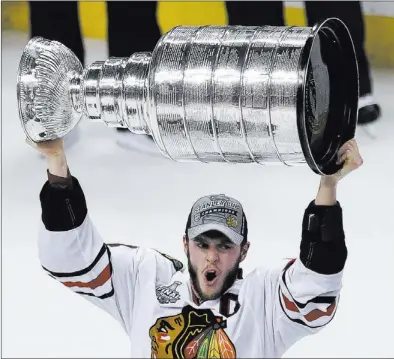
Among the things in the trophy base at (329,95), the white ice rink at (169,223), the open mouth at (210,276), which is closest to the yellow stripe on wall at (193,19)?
the white ice rink at (169,223)

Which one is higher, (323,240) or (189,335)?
(323,240)

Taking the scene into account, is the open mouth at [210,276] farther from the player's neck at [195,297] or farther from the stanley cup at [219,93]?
the stanley cup at [219,93]

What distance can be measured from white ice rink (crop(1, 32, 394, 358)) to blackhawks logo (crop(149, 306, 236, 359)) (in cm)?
10

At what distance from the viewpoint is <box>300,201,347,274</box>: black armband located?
132 cm

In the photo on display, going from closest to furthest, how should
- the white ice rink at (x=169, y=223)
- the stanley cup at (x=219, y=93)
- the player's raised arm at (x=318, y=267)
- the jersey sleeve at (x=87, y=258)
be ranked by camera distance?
the stanley cup at (x=219, y=93) → the player's raised arm at (x=318, y=267) → the jersey sleeve at (x=87, y=258) → the white ice rink at (x=169, y=223)

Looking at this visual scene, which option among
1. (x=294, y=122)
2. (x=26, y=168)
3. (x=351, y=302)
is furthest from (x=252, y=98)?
(x=26, y=168)

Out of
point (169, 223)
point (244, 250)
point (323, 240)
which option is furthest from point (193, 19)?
point (323, 240)

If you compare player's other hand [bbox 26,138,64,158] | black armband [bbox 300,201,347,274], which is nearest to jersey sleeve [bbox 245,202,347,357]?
black armband [bbox 300,201,347,274]

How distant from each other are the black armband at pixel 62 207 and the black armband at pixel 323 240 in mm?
260

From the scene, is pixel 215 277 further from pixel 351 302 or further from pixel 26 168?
pixel 26 168

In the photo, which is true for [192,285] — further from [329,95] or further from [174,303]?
[329,95]

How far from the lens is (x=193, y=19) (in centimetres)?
221

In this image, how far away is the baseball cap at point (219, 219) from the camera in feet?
4.65

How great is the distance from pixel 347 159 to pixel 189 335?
312 mm
